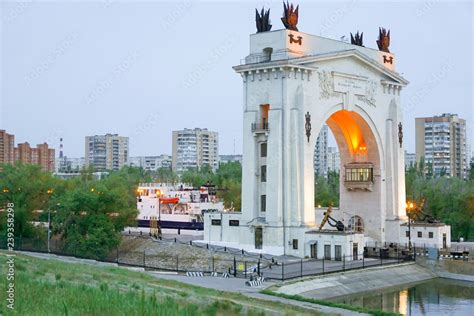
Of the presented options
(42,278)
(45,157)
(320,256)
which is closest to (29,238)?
(320,256)

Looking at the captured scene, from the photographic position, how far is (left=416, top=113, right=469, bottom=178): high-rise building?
136125 mm

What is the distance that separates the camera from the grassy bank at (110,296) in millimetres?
20875

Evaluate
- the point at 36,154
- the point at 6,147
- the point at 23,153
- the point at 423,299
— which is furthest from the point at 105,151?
the point at 423,299

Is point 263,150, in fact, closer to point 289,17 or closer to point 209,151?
point 289,17

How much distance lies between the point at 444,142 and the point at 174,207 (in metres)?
79.4

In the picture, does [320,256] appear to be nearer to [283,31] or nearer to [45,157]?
[283,31]

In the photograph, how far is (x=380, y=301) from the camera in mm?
39969

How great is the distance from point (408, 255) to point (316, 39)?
1697cm

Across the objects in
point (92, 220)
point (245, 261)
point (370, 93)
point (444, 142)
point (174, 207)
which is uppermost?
point (444, 142)

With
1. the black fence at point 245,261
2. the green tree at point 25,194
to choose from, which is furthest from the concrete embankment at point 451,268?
the green tree at point 25,194

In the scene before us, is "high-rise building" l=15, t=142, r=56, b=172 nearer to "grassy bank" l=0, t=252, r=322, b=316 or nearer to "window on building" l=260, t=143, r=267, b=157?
"window on building" l=260, t=143, r=267, b=157

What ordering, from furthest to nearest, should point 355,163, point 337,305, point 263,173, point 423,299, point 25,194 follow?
1. point 25,194
2. point 355,163
3. point 263,173
4. point 423,299
5. point 337,305

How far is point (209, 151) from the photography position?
18000 cm

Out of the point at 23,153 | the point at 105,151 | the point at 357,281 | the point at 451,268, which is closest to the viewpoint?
the point at 357,281
